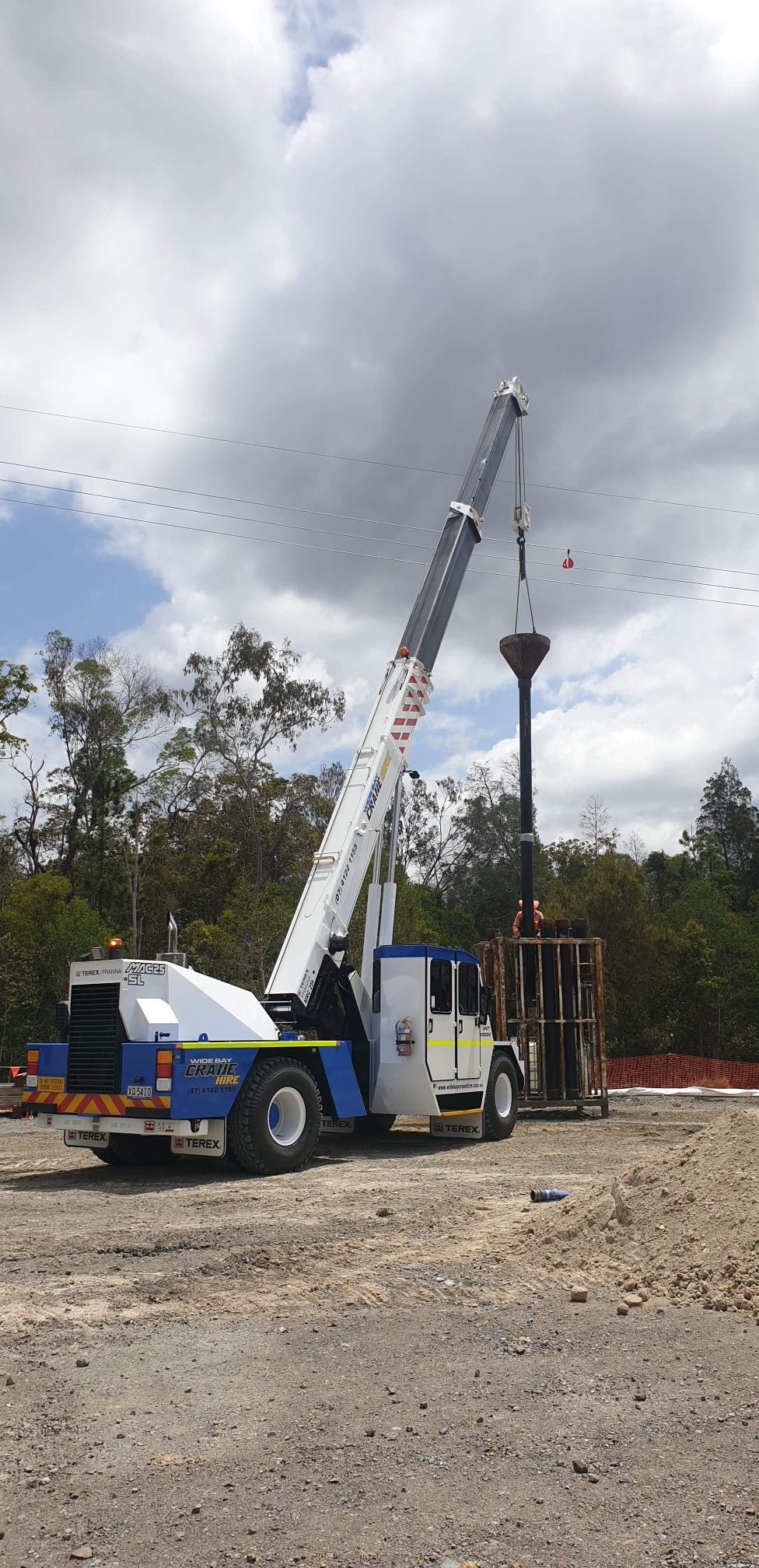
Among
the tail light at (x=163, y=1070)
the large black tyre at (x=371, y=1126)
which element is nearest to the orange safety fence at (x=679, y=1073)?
the large black tyre at (x=371, y=1126)

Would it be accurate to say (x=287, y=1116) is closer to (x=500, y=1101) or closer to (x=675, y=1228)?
(x=500, y=1101)

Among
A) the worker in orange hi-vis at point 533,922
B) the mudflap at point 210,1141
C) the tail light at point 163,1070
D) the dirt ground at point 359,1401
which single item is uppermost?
the worker in orange hi-vis at point 533,922

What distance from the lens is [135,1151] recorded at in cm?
1312

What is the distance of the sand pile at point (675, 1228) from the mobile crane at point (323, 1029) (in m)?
3.84

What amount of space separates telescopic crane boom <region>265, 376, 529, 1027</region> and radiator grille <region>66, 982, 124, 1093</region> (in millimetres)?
2363

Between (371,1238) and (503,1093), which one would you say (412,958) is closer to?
(503,1093)

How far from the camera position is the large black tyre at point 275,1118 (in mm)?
11719

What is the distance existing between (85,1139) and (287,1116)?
216 centimetres

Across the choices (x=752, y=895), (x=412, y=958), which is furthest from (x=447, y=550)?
(x=752, y=895)

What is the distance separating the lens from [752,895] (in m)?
57.1

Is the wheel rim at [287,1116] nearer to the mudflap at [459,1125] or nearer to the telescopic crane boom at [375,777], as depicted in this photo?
the telescopic crane boom at [375,777]

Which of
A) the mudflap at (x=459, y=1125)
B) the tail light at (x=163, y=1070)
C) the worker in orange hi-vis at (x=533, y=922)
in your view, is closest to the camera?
the tail light at (x=163, y=1070)

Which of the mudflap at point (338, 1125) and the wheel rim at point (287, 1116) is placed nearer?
the wheel rim at point (287, 1116)

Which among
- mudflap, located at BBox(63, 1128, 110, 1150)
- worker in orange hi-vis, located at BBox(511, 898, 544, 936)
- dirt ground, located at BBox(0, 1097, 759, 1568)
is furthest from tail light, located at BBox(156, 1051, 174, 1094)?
worker in orange hi-vis, located at BBox(511, 898, 544, 936)
